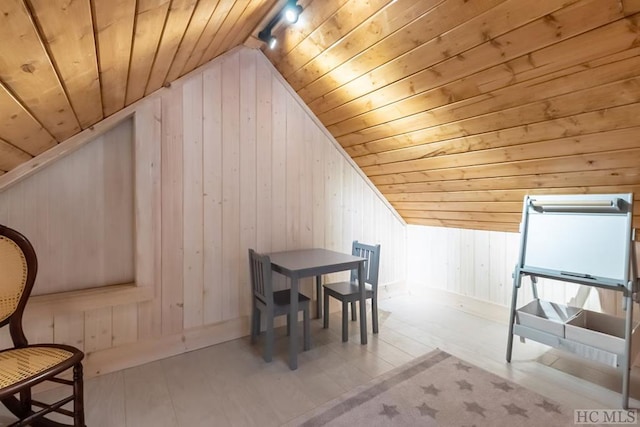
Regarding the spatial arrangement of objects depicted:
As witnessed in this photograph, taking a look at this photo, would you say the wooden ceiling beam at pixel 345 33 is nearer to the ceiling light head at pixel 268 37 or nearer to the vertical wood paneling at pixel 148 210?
the ceiling light head at pixel 268 37

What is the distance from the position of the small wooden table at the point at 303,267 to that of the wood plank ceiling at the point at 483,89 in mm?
1080

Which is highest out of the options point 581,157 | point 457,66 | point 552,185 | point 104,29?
point 457,66

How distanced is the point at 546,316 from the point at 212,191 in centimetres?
274

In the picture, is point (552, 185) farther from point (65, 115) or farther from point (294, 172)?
point (65, 115)

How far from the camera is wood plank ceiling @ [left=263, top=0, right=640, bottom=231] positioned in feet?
4.86

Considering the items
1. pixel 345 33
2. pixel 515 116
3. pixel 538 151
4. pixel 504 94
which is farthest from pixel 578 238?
pixel 345 33

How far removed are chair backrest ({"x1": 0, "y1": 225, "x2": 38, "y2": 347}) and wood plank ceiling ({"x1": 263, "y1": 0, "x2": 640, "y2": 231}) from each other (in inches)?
82.5

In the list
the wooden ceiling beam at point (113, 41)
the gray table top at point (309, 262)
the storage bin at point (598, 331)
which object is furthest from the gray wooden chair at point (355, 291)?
the wooden ceiling beam at point (113, 41)

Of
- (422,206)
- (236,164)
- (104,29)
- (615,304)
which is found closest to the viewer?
(104,29)

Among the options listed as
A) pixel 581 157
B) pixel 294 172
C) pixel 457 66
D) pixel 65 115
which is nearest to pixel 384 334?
pixel 294 172

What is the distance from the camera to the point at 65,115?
157cm

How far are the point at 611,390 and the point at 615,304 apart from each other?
76 cm

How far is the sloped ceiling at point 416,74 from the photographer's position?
1066 millimetres

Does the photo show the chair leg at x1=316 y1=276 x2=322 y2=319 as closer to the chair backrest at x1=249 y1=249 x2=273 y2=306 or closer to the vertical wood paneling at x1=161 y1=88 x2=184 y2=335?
the chair backrest at x1=249 y1=249 x2=273 y2=306
